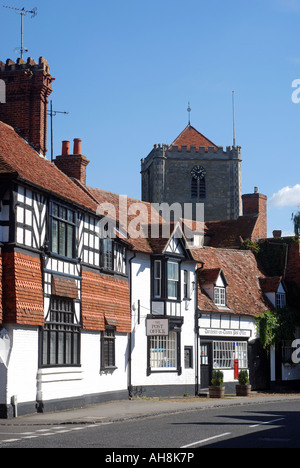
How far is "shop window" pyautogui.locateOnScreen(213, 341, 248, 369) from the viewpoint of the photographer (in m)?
36.1

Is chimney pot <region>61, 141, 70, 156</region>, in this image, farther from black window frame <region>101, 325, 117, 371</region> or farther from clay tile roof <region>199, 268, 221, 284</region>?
clay tile roof <region>199, 268, 221, 284</region>

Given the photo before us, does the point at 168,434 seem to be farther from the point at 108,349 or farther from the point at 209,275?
the point at 209,275

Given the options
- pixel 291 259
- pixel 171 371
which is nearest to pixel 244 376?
pixel 171 371

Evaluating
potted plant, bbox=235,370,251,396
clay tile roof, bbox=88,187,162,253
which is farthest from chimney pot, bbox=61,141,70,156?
potted plant, bbox=235,370,251,396

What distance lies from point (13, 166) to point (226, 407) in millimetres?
10966

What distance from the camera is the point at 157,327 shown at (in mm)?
31359

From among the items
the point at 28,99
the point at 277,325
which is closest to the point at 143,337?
the point at 277,325

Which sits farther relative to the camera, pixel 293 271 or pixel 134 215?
pixel 293 271

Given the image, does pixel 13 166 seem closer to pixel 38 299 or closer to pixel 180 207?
pixel 38 299

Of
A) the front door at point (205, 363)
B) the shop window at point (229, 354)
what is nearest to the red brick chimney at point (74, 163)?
the front door at point (205, 363)

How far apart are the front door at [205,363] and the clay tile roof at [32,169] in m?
9.86

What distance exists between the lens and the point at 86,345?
86.9 feet

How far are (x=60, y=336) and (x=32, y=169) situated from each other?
5796 millimetres

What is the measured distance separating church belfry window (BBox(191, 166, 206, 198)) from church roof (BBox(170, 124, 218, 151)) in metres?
2.58
